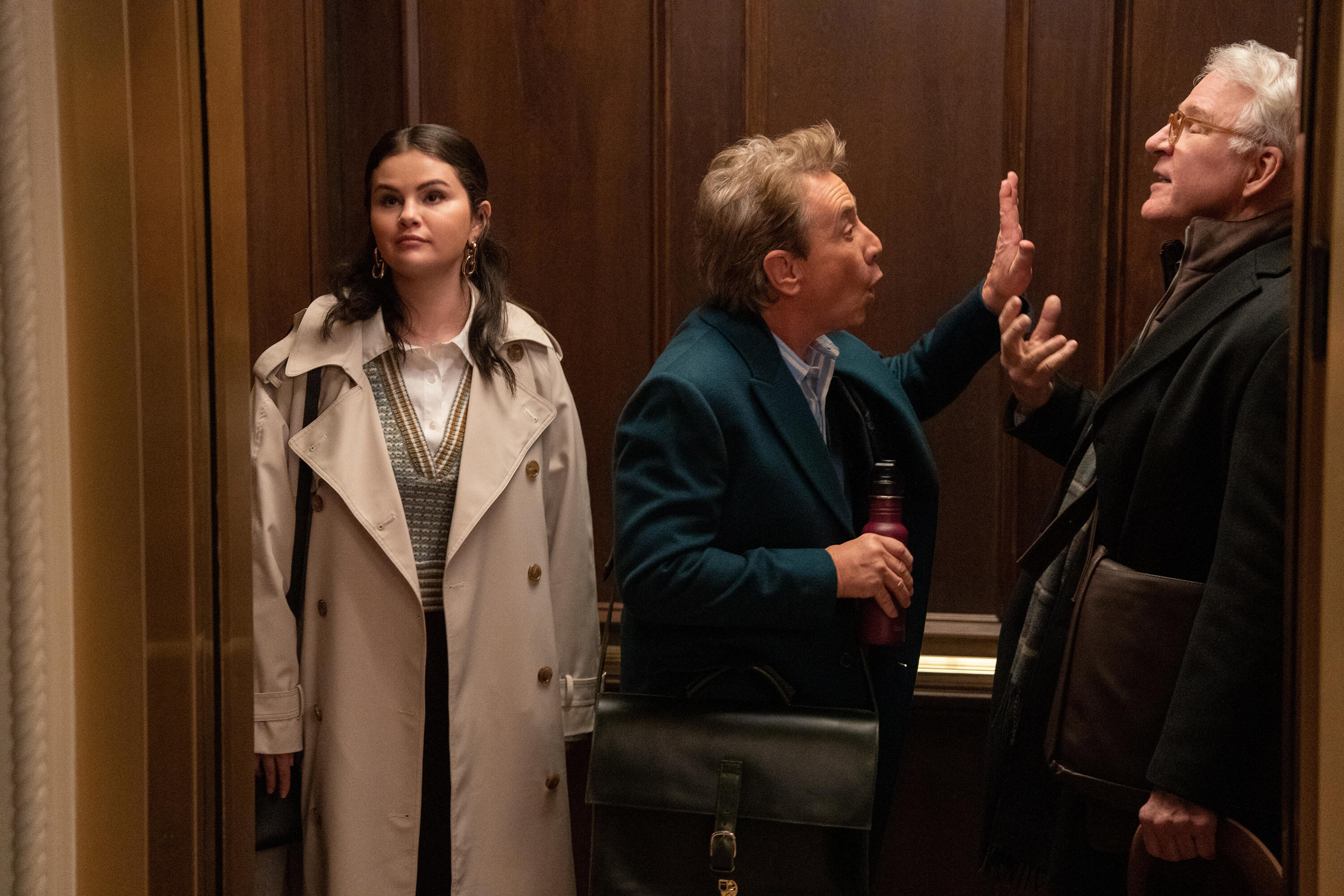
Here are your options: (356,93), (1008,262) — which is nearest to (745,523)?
(1008,262)

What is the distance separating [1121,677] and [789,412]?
60 cm

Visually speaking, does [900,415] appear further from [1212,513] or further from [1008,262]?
[1212,513]

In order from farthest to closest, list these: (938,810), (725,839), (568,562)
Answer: (938,810)
(568,562)
(725,839)

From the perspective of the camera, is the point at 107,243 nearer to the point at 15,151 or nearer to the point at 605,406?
the point at 15,151

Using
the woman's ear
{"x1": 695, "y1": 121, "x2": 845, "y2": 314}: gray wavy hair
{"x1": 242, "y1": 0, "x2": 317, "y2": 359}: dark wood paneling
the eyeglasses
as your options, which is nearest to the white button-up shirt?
the woman's ear

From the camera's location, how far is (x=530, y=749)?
6.10 ft

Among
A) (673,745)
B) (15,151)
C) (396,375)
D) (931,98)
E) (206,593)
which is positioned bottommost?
(673,745)

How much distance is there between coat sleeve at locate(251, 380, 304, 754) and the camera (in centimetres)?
177

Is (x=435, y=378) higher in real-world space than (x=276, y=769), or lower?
higher

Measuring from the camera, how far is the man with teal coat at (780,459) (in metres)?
1.56

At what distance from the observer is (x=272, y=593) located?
178 cm

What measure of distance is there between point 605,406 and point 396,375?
516 mm

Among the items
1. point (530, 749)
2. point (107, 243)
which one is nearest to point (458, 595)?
point (530, 749)

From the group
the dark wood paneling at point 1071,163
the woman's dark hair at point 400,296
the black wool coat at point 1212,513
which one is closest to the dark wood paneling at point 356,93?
the woman's dark hair at point 400,296
